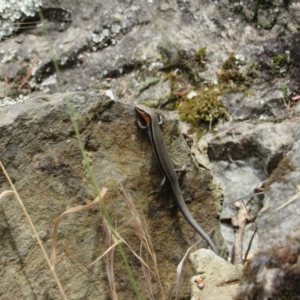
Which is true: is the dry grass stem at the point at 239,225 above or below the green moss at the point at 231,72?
below

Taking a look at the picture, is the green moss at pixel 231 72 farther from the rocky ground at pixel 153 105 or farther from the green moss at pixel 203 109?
the green moss at pixel 203 109

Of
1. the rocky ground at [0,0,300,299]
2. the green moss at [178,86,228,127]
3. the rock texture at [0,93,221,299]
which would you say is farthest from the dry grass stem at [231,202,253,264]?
the green moss at [178,86,228,127]

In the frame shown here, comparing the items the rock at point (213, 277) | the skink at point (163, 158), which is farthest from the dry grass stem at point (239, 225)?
the rock at point (213, 277)

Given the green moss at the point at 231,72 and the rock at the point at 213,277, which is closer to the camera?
the rock at the point at 213,277

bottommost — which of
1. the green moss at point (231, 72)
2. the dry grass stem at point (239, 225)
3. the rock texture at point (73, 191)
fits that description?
the dry grass stem at point (239, 225)

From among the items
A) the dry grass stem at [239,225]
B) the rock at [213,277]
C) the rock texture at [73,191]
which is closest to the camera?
the rock at [213,277]

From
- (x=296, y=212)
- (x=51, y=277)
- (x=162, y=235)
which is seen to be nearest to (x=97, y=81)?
(x=162, y=235)

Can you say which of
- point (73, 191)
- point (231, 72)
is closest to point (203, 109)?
point (231, 72)

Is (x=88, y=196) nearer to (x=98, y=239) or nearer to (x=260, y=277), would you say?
(x=98, y=239)

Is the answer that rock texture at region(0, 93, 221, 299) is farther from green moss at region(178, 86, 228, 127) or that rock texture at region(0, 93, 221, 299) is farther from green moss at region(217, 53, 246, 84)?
green moss at region(217, 53, 246, 84)
